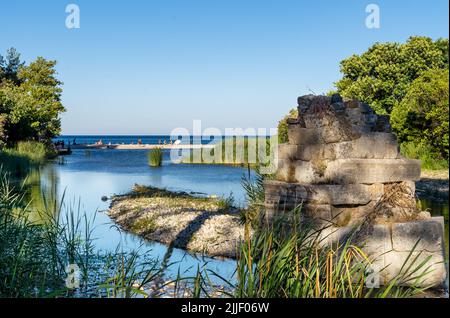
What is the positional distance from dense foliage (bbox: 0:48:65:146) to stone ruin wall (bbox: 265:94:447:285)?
19.5 metres

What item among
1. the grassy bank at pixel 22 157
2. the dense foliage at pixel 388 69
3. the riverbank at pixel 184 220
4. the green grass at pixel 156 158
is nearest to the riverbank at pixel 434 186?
the riverbank at pixel 184 220

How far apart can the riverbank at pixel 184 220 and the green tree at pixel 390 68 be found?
9975 mm

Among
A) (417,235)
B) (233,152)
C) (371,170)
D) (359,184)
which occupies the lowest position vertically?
(417,235)

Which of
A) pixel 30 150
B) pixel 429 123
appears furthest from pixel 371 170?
pixel 30 150

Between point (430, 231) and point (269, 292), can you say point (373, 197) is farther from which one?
point (269, 292)

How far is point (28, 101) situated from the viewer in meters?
26.0

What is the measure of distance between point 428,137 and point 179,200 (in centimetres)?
742

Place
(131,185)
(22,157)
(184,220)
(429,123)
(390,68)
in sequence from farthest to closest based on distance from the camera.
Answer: (22,157), (390,68), (131,185), (184,220), (429,123)

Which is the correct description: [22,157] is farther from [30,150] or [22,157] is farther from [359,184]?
[359,184]

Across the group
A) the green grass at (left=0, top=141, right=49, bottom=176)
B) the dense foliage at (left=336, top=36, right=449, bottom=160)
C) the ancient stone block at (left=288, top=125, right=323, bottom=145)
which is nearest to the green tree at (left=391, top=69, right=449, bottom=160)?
the ancient stone block at (left=288, top=125, right=323, bottom=145)

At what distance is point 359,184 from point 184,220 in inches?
226

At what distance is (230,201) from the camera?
43.8ft

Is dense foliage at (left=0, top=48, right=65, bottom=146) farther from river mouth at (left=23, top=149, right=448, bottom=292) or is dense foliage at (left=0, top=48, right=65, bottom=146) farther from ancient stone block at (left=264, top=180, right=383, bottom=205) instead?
ancient stone block at (left=264, top=180, right=383, bottom=205)
